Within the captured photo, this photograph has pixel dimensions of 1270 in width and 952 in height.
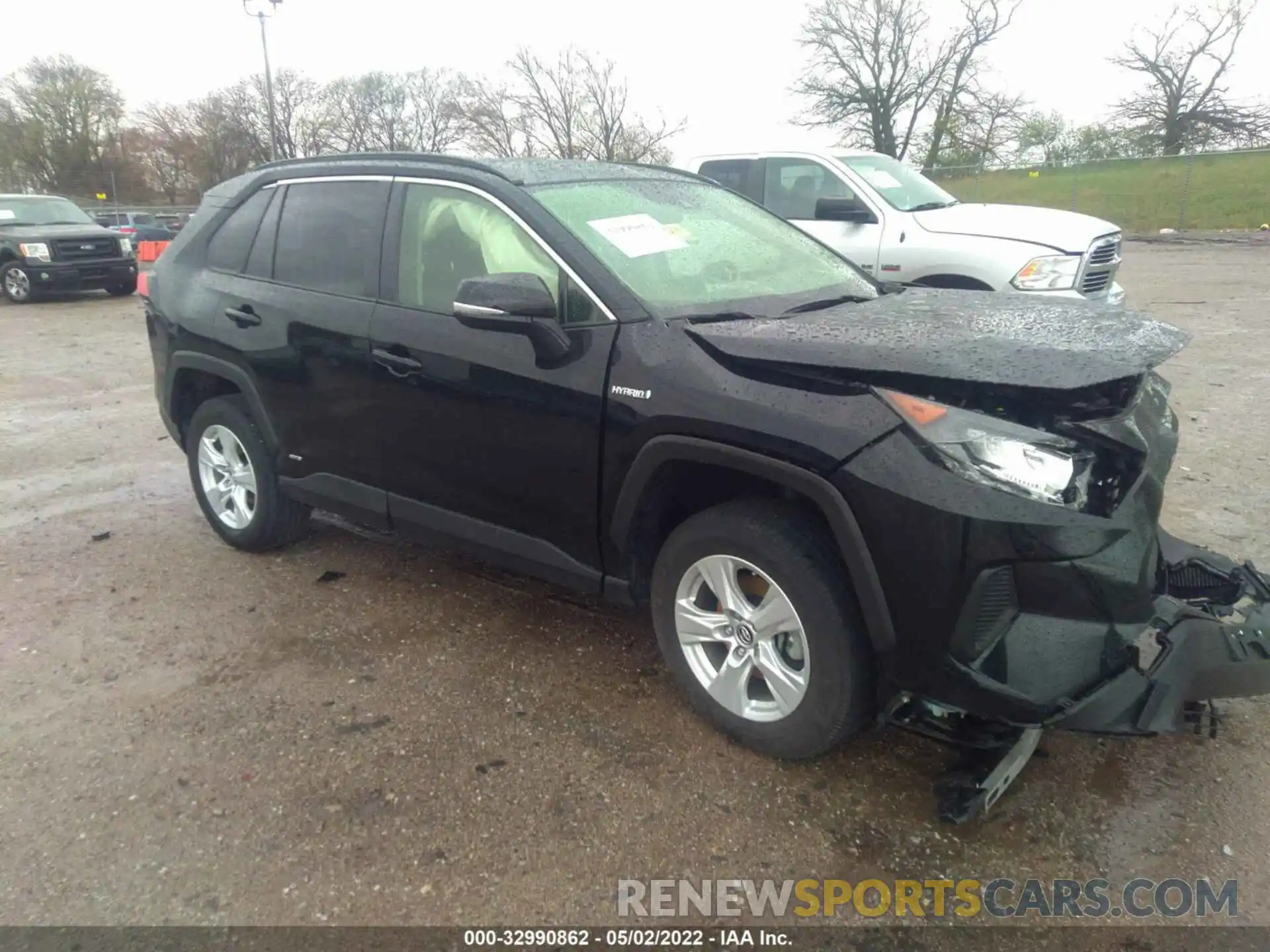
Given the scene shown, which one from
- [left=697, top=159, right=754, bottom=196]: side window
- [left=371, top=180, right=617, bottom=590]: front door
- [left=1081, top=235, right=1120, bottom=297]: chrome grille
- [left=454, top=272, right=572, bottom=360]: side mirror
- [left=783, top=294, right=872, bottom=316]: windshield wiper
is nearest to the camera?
[left=454, top=272, right=572, bottom=360]: side mirror

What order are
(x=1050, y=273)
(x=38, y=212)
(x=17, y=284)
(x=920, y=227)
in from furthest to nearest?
(x=38, y=212) < (x=17, y=284) < (x=920, y=227) < (x=1050, y=273)

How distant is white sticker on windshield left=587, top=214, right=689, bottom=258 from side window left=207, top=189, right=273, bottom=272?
6.16 feet

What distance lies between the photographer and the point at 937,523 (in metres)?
2.32

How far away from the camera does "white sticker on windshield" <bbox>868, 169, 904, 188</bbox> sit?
322 inches

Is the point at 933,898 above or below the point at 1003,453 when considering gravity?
below

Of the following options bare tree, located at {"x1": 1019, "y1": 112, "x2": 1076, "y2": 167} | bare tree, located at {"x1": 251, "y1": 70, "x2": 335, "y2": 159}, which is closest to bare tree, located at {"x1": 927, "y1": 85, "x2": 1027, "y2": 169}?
bare tree, located at {"x1": 1019, "y1": 112, "x2": 1076, "y2": 167}

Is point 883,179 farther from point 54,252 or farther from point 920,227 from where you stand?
point 54,252

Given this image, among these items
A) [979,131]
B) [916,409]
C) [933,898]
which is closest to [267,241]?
[916,409]

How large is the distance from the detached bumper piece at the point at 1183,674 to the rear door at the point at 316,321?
2717 millimetres

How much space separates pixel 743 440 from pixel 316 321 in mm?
2097

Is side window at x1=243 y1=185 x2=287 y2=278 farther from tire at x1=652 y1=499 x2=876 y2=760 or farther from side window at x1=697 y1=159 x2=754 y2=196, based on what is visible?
side window at x1=697 y1=159 x2=754 y2=196

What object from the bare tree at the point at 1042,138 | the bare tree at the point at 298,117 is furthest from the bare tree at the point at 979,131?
the bare tree at the point at 298,117

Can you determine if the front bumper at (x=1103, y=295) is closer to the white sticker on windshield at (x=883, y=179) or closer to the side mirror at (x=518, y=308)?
the white sticker on windshield at (x=883, y=179)

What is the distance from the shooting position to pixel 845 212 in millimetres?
7918
